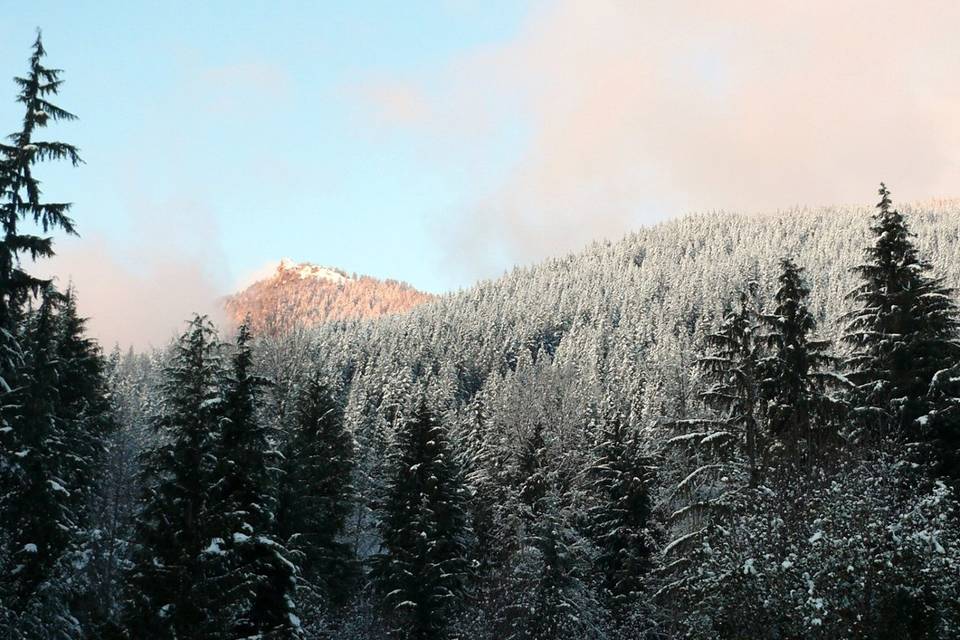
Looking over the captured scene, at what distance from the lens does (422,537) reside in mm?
31312

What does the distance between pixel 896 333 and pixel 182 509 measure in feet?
72.1

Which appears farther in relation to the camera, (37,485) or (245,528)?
(245,528)

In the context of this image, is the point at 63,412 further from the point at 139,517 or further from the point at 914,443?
the point at 914,443

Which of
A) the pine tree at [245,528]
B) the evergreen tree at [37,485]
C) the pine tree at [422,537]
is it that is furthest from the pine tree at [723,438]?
the evergreen tree at [37,485]

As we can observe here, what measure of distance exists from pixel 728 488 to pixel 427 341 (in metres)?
137

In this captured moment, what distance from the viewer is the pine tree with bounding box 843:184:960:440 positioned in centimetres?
2216

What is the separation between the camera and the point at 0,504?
20.5 metres

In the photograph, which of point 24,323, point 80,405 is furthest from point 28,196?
point 80,405

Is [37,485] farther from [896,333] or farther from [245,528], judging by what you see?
[896,333]

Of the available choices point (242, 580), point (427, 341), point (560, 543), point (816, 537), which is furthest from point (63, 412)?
point (427, 341)

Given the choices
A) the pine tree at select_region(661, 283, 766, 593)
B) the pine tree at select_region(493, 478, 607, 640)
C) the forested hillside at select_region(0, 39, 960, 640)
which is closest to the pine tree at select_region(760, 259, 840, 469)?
the forested hillside at select_region(0, 39, 960, 640)

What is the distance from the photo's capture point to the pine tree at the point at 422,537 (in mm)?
30797

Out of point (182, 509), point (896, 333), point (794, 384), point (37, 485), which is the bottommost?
point (182, 509)

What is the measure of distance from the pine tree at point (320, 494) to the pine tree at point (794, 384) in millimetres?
18725
